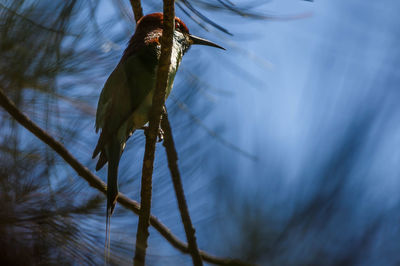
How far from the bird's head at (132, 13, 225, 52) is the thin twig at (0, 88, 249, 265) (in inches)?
40.1

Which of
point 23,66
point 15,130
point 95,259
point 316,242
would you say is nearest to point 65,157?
point 15,130

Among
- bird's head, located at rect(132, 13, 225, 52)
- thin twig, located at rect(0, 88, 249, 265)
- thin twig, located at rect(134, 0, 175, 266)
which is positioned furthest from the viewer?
bird's head, located at rect(132, 13, 225, 52)

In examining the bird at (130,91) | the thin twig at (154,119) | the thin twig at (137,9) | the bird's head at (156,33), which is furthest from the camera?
the bird's head at (156,33)

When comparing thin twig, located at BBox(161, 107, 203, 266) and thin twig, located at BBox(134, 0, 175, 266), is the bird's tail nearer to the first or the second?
thin twig, located at BBox(134, 0, 175, 266)

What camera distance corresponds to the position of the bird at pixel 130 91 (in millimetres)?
2139

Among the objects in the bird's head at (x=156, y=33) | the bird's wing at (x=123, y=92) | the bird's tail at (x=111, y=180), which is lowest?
the bird's tail at (x=111, y=180)

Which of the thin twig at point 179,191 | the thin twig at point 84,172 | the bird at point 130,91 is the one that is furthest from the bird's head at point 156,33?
the thin twig at point 84,172

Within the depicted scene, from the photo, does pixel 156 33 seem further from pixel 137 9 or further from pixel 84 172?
pixel 84 172

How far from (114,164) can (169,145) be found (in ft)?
0.93

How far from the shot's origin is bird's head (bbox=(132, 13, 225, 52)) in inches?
100.0

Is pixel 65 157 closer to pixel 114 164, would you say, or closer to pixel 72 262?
pixel 114 164

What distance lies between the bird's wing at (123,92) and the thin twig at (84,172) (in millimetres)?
350

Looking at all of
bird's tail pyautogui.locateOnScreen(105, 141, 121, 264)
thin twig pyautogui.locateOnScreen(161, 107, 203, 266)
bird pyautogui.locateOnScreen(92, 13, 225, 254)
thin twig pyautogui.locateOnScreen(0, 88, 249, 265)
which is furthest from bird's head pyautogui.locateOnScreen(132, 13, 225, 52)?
thin twig pyautogui.locateOnScreen(0, 88, 249, 265)

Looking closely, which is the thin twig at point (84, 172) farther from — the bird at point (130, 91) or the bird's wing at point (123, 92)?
the bird's wing at point (123, 92)
